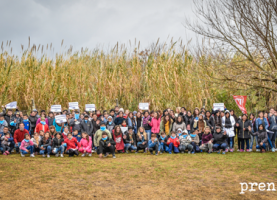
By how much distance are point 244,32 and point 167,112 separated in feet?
14.8

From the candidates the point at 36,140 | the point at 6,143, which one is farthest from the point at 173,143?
the point at 6,143

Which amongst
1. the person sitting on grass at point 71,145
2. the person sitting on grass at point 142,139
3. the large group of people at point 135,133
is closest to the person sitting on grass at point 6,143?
the large group of people at point 135,133

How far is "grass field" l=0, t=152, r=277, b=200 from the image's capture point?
559cm

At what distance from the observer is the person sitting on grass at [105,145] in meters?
10.3

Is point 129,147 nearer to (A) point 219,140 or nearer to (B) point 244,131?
(A) point 219,140

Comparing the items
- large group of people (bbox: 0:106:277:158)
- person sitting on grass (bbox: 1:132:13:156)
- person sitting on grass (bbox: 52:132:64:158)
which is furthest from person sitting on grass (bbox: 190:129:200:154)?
person sitting on grass (bbox: 1:132:13:156)

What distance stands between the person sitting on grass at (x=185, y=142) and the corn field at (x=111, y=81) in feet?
11.9

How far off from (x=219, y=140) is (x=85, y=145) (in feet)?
16.5

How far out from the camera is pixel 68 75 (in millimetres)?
16422

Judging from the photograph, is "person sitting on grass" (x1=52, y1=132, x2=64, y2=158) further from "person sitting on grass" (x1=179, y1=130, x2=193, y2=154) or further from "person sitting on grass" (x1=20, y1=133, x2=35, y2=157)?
"person sitting on grass" (x1=179, y1=130, x2=193, y2=154)

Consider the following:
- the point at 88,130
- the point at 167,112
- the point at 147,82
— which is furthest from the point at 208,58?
the point at 88,130

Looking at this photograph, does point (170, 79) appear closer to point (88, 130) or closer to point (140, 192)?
point (88, 130)

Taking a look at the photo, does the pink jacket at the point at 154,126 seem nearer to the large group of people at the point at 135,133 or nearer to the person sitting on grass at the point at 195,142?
the large group of people at the point at 135,133

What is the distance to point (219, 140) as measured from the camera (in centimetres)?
1104
